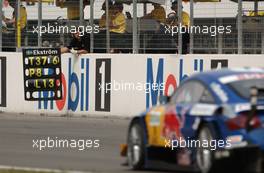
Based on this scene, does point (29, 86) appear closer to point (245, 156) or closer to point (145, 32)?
point (145, 32)

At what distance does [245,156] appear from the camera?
10789 mm

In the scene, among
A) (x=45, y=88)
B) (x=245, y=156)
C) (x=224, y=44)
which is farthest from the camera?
(x=45, y=88)

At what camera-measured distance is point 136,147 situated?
41.6ft

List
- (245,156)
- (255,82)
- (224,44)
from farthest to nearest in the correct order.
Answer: (224,44) < (255,82) < (245,156)

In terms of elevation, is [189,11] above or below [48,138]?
above

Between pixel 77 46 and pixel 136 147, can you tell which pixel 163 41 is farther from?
pixel 136 147

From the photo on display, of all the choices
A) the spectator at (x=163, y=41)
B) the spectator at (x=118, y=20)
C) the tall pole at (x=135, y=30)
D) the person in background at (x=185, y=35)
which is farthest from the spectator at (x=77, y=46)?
the person in background at (x=185, y=35)

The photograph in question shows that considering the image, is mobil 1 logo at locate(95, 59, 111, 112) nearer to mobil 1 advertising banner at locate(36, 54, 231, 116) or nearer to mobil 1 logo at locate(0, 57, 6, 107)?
mobil 1 advertising banner at locate(36, 54, 231, 116)

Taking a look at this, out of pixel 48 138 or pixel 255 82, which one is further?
pixel 48 138

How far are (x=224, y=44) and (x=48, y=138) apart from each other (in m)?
6.28

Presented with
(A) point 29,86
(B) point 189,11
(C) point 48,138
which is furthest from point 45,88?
(C) point 48,138

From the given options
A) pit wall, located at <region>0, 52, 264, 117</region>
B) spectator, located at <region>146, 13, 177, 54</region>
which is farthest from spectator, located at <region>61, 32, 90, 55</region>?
spectator, located at <region>146, 13, 177, 54</region>

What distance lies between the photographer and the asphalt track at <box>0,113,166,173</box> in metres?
13.8

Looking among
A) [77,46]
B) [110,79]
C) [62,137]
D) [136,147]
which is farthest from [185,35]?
[136,147]
